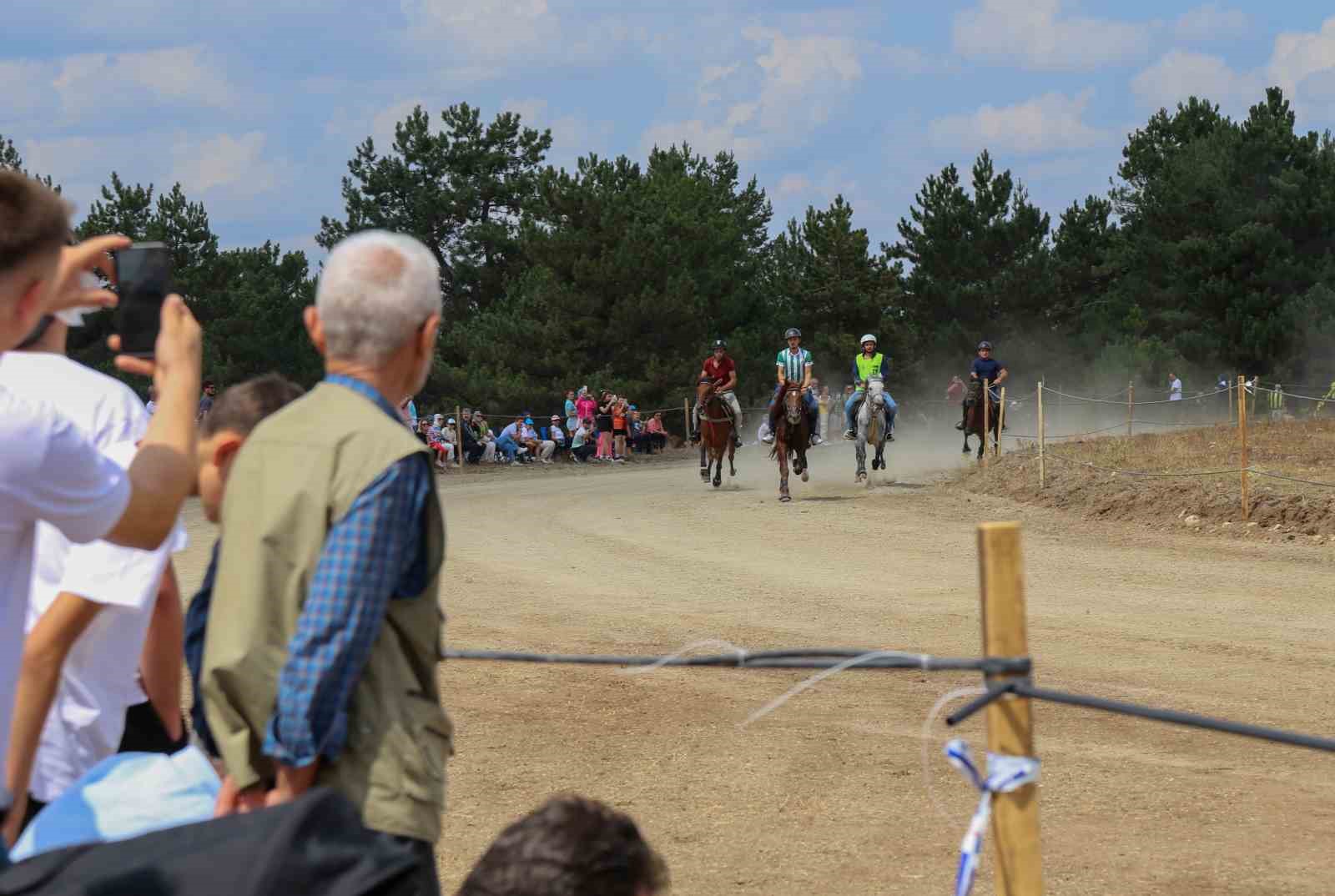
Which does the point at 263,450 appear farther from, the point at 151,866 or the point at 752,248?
the point at 752,248

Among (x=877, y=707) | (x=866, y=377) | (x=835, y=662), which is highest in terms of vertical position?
(x=866, y=377)

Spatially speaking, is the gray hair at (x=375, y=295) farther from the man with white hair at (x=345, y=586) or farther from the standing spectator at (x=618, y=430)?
the standing spectator at (x=618, y=430)

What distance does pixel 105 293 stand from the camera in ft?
9.95

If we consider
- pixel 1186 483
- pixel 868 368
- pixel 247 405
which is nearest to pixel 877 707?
pixel 247 405

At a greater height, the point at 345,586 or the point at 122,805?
the point at 345,586

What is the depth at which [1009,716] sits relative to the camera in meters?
3.56

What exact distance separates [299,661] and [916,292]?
60841 millimetres

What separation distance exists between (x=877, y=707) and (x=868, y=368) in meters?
17.1

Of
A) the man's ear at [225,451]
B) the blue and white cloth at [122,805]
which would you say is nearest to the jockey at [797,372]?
the man's ear at [225,451]

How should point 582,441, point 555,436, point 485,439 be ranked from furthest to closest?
point 555,436 → point 582,441 → point 485,439

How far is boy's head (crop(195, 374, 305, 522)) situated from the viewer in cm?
356

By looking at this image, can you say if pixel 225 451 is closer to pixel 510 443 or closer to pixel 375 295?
pixel 375 295

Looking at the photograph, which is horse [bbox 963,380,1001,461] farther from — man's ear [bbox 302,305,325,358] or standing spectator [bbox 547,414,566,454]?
man's ear [bbox 302,305,325,358]

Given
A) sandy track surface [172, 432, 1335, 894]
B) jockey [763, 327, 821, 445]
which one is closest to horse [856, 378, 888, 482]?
jockey [763, 327, 821, 445]
